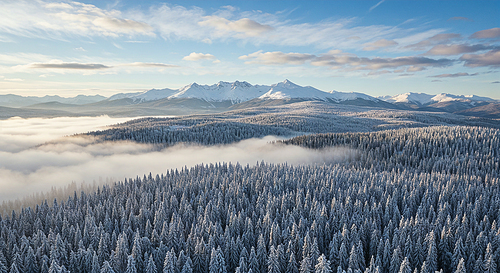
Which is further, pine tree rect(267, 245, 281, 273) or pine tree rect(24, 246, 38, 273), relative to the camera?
pine tree rect(24, 246, 38, 273)

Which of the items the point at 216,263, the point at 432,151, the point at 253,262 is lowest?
the point at 432,151

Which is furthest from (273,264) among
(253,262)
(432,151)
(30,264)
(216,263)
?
(432,151)

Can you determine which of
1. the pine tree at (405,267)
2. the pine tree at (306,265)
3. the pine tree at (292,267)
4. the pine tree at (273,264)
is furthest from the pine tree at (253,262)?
the pine tree at (405,267)

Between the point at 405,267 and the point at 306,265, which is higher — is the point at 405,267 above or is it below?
above

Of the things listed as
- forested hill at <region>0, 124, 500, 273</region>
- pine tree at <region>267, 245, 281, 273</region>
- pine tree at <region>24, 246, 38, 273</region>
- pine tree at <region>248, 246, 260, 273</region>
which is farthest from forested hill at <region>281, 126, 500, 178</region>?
pine tree at <region>24, 246, 38, 273</region>

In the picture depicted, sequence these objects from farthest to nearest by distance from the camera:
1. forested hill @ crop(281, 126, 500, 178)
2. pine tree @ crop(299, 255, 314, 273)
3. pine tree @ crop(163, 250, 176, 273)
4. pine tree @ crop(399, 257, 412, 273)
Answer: forested hill @ crop(281, 126, 500, 178) → pine tree @ crop(299, 255, 314, 273) → pine tree @ crop(163, 250, 176, 273) → pine tree @ crop(399, 257, 412, 273)

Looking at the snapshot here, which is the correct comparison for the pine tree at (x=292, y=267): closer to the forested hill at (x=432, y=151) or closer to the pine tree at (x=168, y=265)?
the pine tree at (x=168, y=265)

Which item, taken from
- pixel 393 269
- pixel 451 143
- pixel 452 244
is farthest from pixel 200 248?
pixel 451 143

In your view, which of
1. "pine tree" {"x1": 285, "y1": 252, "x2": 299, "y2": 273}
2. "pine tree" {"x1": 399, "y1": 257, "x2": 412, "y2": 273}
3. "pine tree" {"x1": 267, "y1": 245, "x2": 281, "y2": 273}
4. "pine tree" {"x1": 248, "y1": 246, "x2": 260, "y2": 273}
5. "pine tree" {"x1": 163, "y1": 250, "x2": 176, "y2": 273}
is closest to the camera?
"pine tree" {"x1": 399, "y1": 257, "x2": 412, "y2": 273}

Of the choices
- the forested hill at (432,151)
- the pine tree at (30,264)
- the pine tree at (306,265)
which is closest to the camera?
the pine tree at (306,265)

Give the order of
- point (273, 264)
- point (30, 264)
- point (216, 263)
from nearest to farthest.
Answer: point (216, 263) → point (273, 264) → point (30, 264)

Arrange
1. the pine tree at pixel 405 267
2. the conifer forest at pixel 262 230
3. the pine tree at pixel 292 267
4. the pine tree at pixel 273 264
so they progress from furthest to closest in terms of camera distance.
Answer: the conifer forest at pixel 262 230
the pine tree at pixel 292 267
the pine tree at pixel 273 264
the pine tree at pixel 405 267

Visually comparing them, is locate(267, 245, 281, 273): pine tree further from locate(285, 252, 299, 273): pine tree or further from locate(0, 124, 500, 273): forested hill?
locate(285, 252, 299, 273): pine tree

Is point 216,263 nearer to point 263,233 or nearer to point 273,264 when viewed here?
point 273,264
